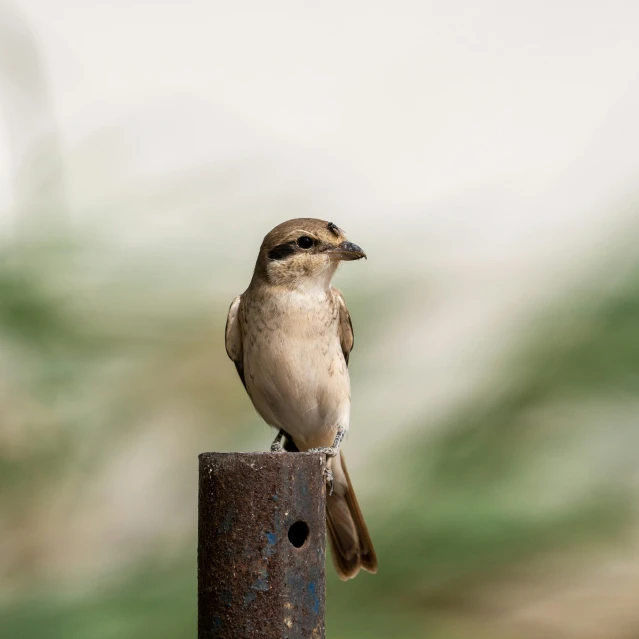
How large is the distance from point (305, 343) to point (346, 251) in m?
0.38

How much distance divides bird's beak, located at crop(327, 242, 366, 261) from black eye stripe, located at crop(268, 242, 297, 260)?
0.45 ft

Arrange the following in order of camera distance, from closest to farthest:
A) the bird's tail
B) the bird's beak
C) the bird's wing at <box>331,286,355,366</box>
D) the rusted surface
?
the rusted surface
the bird's beak
the bird's tail
the bird's wing at <box>331,286,355,366</box>

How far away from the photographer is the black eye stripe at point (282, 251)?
3693 millimetres

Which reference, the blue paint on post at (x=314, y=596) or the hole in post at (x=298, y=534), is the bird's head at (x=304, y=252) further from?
the blue paint on post at (x=314, y=596)

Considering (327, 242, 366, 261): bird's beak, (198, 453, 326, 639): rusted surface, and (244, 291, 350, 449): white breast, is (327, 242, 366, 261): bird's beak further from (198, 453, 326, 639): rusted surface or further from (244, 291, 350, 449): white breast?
(198, 453, 326, 639): rusted surface

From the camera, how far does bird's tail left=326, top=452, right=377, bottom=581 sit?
376cm

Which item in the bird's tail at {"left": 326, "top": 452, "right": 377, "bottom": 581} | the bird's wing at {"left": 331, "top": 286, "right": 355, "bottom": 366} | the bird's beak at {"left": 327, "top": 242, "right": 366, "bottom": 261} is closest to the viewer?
the bird's beak at {"left": 327, "top": 242, "right": 366, "bottom": 261}

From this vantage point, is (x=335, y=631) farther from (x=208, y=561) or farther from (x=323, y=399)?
(x=208, y=561)

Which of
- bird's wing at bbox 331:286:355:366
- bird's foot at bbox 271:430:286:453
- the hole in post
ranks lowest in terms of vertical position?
the hole in post

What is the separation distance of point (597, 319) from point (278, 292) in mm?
2203

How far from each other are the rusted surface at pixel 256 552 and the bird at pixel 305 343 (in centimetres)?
117

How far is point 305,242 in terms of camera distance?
3.67 metres

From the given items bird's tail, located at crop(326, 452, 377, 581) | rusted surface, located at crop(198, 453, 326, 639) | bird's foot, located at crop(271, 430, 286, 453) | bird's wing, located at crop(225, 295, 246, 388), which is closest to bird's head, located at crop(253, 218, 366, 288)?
bird's wing, located at crop(225, 295, 246, 388)

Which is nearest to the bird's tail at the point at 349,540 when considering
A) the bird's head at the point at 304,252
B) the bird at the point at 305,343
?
the bird at the point at 305,343
